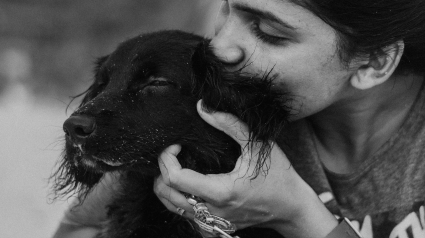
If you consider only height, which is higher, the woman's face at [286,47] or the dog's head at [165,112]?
the woman's face at [286,47]

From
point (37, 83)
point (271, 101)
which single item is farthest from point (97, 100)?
point (37, 83)

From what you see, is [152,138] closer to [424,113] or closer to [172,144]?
[172,144]

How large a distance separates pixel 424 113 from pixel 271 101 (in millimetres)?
728

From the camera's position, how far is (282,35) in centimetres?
235

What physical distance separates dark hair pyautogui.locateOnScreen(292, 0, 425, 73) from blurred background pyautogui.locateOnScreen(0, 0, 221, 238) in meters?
3.64

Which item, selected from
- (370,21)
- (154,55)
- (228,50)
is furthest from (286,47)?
(154,55)

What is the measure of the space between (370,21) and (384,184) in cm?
68

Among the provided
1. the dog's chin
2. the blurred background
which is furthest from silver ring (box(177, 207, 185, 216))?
the blurred background

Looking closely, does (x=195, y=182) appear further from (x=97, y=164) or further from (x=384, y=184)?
(x=384, y=184)

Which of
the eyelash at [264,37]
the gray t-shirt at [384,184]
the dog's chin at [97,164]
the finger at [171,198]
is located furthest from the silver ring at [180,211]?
the eyelash at [264,37]

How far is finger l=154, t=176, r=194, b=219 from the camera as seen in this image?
7.56 feet

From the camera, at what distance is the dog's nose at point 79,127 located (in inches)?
83.7

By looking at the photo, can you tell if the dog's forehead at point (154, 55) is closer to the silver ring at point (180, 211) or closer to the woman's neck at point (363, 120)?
the silver ring at point (180, 211)

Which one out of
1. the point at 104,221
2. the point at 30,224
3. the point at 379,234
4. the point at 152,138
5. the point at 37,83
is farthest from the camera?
the point at 37,83
